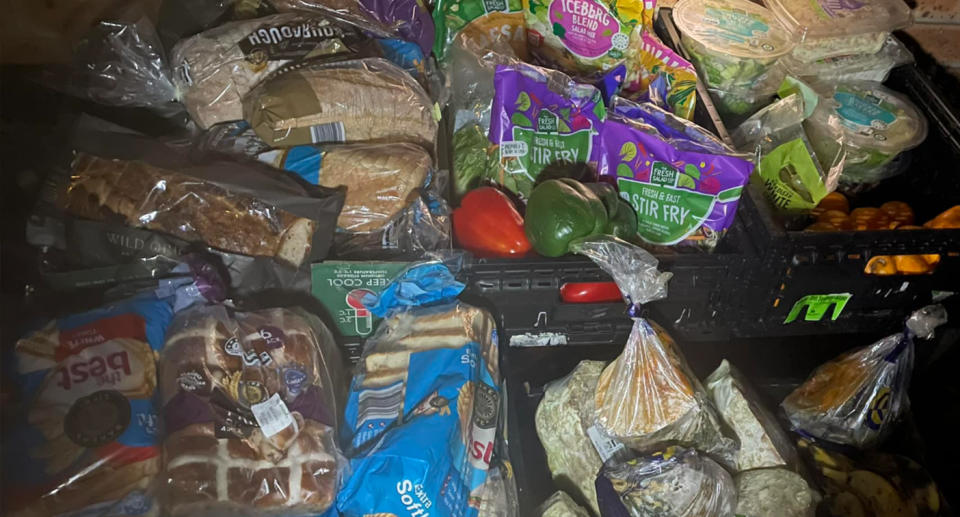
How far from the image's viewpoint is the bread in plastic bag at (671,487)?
1065 millimetres

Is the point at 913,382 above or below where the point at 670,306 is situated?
below

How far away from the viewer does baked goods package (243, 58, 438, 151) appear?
1.29 meters

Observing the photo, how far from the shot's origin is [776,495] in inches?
44.5

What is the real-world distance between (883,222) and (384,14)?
46.8 inches

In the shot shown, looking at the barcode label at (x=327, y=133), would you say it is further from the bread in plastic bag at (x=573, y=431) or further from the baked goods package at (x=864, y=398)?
the baked goods package at (x=864, y=398)

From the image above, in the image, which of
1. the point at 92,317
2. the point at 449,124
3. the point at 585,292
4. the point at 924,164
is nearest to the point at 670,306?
the point at 585,292

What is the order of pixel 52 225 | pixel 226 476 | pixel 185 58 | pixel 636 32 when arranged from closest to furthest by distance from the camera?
pixel 226 476 → pixel 52 225 → pixel 185 58 → pixel 636 32

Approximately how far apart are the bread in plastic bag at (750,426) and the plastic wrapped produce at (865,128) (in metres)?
0.61

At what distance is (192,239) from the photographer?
4.05 ft

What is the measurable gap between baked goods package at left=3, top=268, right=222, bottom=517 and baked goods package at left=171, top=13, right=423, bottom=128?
0.46 meters

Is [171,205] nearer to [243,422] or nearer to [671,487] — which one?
[243,422]

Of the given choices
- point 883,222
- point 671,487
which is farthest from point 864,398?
point 671,487

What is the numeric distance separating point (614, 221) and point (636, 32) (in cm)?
50

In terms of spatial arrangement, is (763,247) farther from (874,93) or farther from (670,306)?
(874,93)
